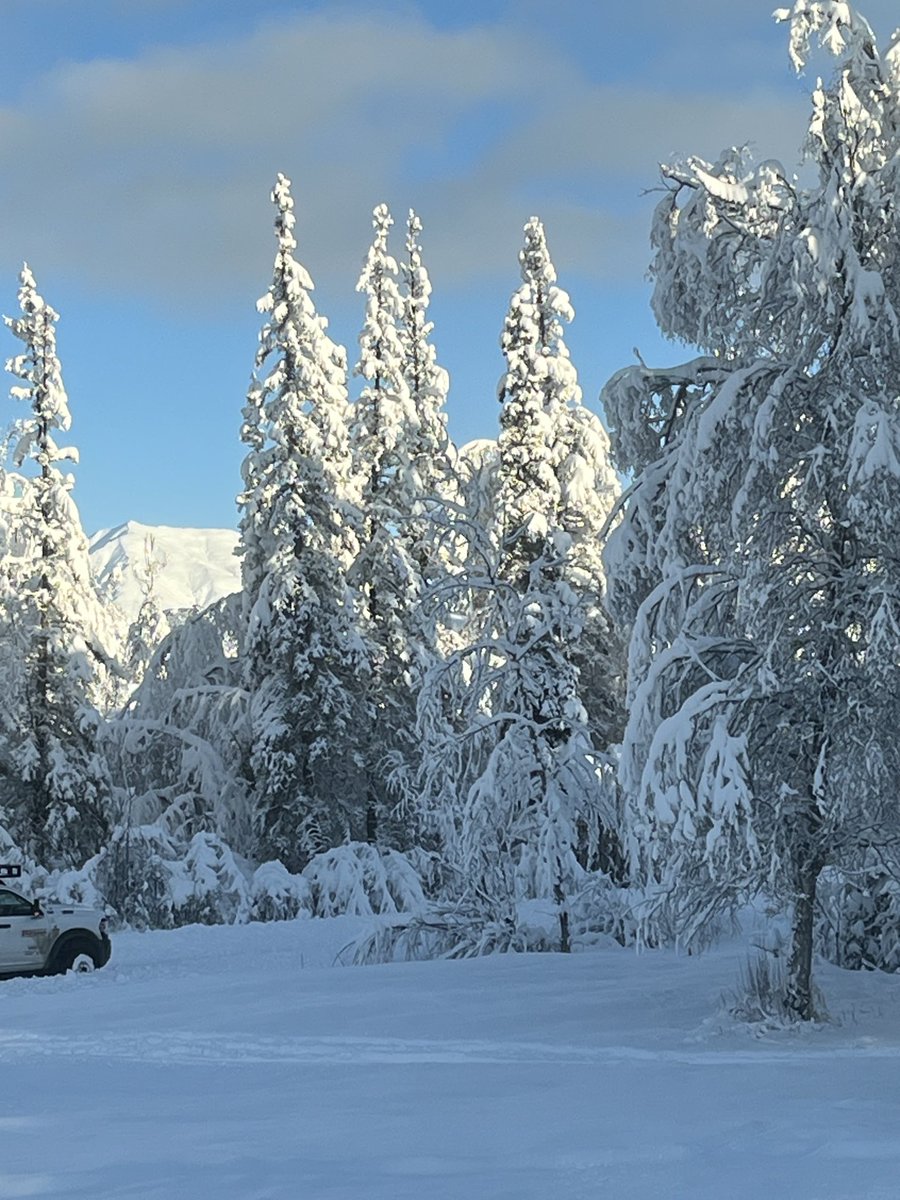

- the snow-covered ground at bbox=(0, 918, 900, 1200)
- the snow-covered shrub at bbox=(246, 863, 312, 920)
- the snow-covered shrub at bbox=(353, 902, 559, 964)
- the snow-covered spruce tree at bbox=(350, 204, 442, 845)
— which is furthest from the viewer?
the snow-covered spruce tree at bbox=(350, 204, 442, 845)

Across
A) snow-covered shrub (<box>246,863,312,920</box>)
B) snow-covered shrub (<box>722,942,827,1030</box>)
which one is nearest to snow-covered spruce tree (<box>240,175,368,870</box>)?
snow-covered shrub (<box>246,863,312,920</box>)

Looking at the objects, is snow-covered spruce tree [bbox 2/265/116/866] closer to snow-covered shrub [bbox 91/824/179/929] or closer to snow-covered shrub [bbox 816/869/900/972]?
snow-covered shrub [bbox 91/824/179/929]

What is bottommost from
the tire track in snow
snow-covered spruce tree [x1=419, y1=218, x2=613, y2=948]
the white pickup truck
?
the tire track in snow

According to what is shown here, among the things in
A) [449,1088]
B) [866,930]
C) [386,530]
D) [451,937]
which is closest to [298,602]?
[386,530]

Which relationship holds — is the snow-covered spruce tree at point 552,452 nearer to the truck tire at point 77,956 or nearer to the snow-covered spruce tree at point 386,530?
the snow-covered spruce tree at point 386,530

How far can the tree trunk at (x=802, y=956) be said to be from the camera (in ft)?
38.6

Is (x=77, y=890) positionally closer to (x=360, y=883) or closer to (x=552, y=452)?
(x=360, y=883)

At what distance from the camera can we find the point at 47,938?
18.2 meters

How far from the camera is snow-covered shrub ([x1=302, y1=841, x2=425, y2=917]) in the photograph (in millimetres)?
27031

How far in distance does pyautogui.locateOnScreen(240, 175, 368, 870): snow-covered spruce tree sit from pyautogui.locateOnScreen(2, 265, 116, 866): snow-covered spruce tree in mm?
3654

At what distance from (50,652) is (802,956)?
2143cm

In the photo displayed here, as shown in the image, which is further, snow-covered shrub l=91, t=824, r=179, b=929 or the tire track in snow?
snow-covered shrub l=91, t=824, r=179, b=929

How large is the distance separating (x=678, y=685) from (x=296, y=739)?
19237 millimetres

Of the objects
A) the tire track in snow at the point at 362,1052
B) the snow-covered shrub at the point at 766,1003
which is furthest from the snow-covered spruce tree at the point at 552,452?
the tire track in snow at the point at 362,1052
